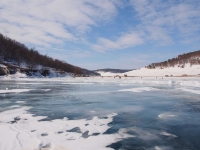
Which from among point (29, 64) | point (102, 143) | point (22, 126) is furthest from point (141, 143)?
point (29, 64)

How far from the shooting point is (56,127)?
16.2ft

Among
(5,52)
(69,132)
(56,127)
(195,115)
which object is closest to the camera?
(69,132)

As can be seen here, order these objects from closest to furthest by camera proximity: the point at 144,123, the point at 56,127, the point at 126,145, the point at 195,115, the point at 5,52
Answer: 1. the point at 126,145
2. the point at 56,127
3. the point at 144,123
4. the point at 195,115
5. the point at 5,52

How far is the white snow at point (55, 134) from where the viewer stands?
368 centimetres

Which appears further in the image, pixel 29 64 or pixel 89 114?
pixel 29 64

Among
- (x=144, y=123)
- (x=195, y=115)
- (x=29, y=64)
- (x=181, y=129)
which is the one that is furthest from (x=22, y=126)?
(x=29, y=64)

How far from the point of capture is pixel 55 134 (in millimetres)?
4410

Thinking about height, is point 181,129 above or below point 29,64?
below

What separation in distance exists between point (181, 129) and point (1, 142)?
4.13 meters

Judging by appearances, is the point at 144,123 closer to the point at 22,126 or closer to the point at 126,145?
the point at 126,145

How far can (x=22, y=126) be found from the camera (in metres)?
5.07

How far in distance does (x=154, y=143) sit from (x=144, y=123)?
153 cm

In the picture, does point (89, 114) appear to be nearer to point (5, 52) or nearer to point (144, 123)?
point (144, 123)

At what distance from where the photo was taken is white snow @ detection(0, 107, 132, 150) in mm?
3684
